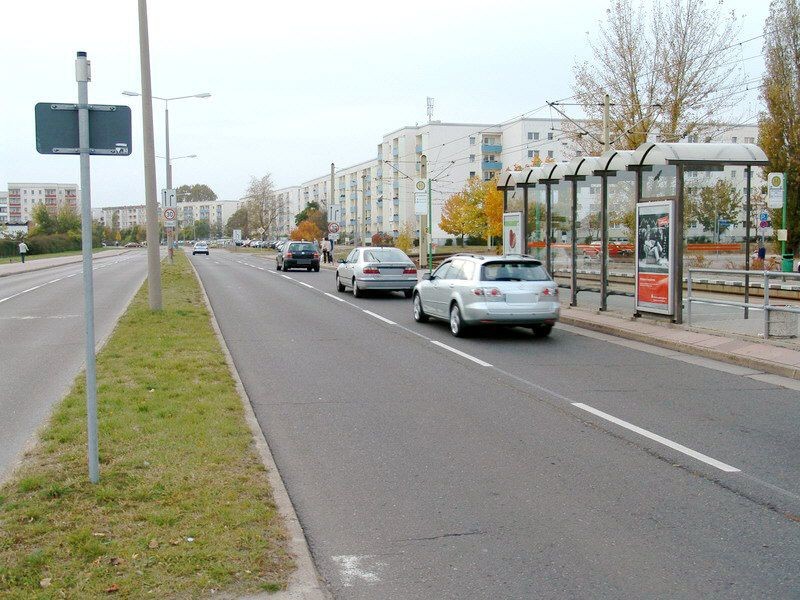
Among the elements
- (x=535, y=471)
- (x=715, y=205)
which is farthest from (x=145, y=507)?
(x=715, y=205)

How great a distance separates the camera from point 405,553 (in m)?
4.73

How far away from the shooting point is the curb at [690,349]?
429 inches

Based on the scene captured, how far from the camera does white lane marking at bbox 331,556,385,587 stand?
4355mm

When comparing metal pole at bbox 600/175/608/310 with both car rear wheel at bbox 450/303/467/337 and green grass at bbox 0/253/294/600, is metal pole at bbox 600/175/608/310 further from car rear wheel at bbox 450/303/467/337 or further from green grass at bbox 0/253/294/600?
green grass at bbox 0/253/294/600

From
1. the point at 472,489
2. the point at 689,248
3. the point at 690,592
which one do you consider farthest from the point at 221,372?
the point at 689,248

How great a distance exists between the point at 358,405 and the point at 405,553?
4.22 m

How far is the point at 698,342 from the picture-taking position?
1315 centimetres

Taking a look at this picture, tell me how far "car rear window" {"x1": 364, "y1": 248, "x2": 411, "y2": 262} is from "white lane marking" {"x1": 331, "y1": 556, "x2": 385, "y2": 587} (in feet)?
63.6

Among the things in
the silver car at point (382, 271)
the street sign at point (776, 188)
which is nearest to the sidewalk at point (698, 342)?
the silver car at point (382, 271)

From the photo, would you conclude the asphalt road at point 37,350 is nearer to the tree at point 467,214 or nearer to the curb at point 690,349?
the curb at point 690,349

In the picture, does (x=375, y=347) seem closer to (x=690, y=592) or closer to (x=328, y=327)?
(x=328, y=327)

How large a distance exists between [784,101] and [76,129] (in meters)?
38.2

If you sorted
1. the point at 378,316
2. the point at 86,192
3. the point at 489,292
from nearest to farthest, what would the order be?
1. the point at 86,192
2. the point at 489,292
3. the point at 378,316

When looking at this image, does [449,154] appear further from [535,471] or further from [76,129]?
[76,129]
